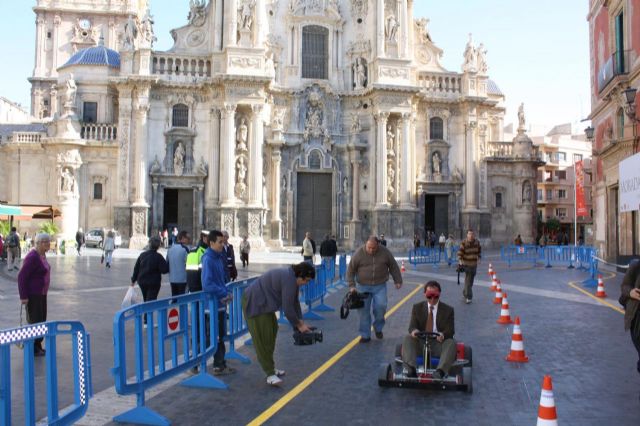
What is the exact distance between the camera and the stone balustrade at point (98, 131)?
3822 cm

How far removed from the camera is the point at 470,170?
40906mm

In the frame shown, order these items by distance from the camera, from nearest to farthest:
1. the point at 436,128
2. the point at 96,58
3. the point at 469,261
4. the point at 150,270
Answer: the point at 150,270 < the point at 469,261 < the point at 96,58 < the point at 436,128

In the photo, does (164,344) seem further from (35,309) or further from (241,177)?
(241,177)

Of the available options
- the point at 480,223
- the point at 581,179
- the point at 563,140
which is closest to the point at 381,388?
the point at 480,223

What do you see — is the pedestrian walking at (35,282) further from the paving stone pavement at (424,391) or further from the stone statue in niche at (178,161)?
the stone statue in niche at (178,161)

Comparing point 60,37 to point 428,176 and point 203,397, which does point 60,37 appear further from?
point 203,397

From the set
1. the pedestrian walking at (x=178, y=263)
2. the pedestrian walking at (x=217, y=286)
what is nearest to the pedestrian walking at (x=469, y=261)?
the pedestrian walking at (x=178, y=263)

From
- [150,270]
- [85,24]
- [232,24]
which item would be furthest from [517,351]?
[85,24]

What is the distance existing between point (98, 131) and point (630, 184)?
30.7 metres

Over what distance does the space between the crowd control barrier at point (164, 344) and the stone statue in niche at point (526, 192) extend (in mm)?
38225

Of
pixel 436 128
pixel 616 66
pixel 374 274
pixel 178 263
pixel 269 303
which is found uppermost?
pixel 436 128

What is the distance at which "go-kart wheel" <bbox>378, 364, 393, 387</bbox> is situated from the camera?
760 centimetres

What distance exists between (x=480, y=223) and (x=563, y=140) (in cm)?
3774

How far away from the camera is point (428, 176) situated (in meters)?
41.2
